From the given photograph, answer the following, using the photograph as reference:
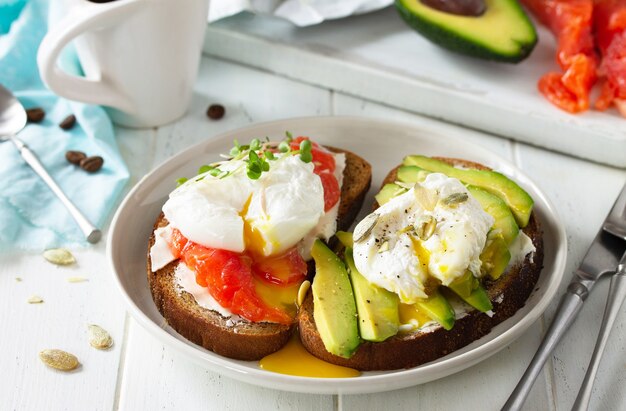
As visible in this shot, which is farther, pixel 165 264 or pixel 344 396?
pixel 165 264

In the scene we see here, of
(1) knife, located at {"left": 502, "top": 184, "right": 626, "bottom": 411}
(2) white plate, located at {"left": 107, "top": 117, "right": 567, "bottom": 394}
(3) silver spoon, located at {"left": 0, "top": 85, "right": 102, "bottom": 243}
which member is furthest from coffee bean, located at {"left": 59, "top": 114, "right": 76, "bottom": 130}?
(1) knife, located at {"left": 502, "top": 184, "right": 626, "bottom": 411}

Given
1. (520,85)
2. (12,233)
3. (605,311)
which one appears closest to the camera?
(605,311)

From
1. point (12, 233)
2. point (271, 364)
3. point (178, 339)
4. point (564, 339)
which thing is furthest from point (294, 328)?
point (12, 233)

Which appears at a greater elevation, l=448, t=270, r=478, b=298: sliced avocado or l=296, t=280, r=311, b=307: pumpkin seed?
l=448, t=270, r=478, b=298: sliced avocado

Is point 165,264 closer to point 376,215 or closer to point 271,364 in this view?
point 271,364

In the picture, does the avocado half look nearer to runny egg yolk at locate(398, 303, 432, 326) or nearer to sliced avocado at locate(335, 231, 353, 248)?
sliced avocado at locate(335, 231, 353, 248)

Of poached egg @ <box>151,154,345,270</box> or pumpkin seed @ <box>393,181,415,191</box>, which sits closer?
poached egg @ <box>151,154,345,270</box>

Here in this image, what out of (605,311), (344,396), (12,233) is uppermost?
(605,311)
